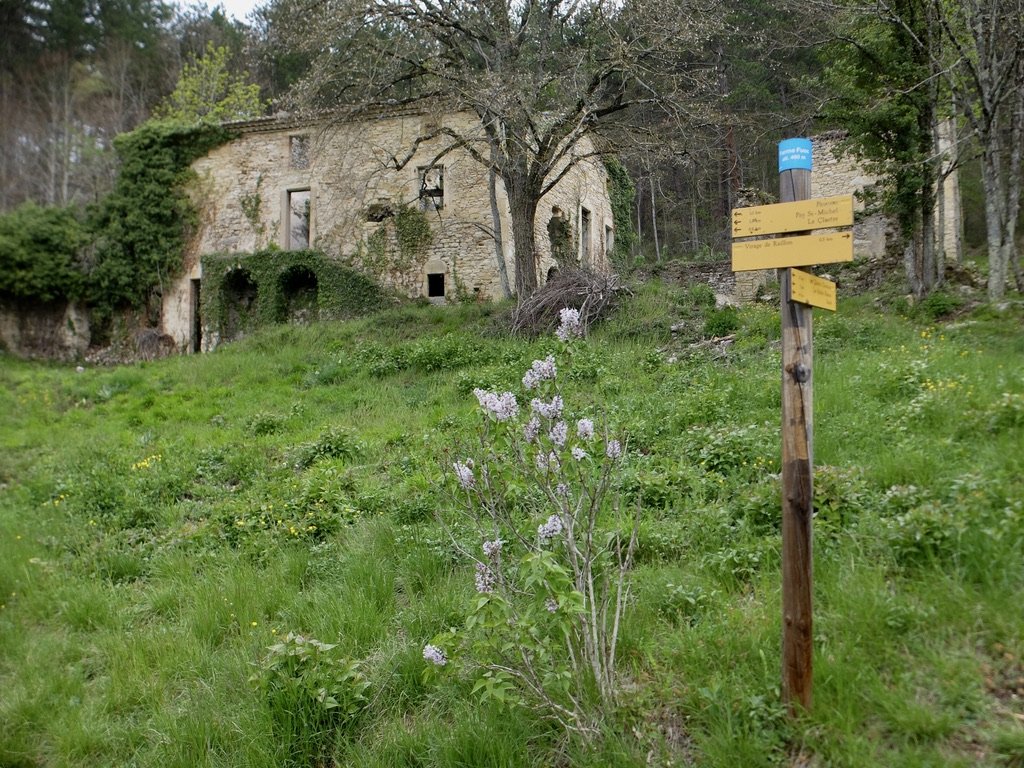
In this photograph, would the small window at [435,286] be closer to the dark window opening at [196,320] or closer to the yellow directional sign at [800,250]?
the dark window opening at [196,320]

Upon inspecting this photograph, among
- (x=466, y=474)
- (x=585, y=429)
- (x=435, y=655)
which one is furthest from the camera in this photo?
(x=466, y=474)

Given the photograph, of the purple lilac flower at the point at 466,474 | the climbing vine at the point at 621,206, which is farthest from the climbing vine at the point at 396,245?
the purple lilac flower at the point at 466,474

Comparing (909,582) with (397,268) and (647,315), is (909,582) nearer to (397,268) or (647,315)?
(647,315)

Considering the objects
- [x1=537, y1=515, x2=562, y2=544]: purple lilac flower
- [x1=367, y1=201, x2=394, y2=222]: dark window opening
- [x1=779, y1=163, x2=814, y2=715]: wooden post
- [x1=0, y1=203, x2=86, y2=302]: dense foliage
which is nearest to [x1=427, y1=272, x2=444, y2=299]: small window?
[x1=367, y1=201, x2=394, y2=222]: dark window opening

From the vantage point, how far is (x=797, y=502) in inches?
113

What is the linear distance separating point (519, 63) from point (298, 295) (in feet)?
34.4

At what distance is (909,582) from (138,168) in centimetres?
2417

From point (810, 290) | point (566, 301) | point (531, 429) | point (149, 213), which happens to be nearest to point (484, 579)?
point (531, 429)

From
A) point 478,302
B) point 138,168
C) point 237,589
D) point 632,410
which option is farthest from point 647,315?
point 138,168

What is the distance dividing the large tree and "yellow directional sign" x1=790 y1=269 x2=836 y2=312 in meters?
9.80

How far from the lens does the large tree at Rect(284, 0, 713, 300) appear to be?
476 inches

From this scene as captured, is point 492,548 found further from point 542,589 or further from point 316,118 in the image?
point 316,118

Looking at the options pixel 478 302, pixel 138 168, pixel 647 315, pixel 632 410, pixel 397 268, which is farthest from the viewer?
pixel 138 168

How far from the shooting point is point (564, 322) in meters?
3.44
